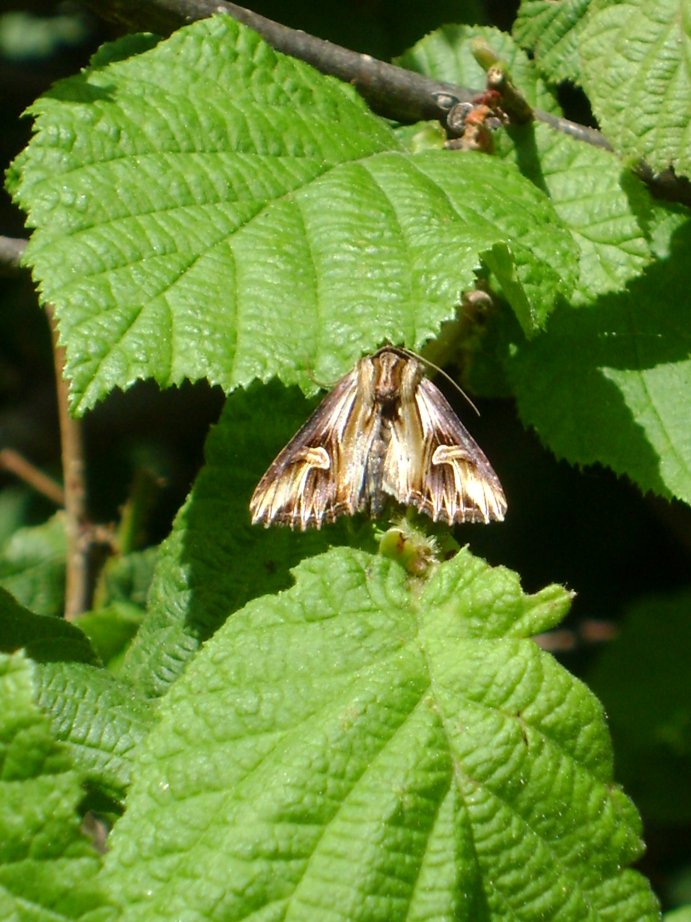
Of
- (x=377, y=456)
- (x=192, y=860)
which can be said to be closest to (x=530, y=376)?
(x=377, y=456)

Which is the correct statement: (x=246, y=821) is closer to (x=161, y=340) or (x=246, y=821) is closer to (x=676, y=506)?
(x=161, y=340)

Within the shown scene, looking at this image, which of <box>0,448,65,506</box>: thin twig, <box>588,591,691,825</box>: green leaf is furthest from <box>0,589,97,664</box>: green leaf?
<box>588,591,691,825</box>: green leaf

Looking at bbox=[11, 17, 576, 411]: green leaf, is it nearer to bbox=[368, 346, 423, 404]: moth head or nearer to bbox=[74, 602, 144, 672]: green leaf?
bbox=[368, 346, 423, 404]: moth head

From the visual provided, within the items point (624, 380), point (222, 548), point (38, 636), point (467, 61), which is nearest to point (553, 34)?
point (467, 61)

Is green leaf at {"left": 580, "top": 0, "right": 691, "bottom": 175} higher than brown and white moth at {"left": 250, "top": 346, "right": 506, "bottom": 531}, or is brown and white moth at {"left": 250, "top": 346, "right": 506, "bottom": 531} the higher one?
green leaf at {"left": 580, "top": 0, "right": 691, "bottom": 175}

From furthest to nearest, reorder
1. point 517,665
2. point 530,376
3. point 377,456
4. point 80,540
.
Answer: point 80,540 < point 530,376 < point 377,456 < point 517,665

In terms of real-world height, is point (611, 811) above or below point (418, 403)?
below
